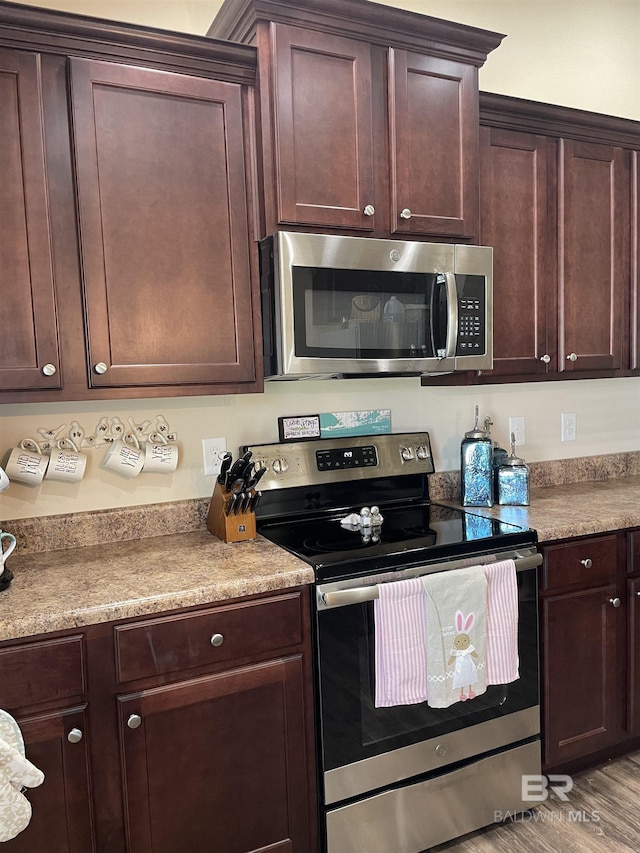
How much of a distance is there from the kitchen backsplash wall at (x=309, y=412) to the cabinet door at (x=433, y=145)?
2.13 ft

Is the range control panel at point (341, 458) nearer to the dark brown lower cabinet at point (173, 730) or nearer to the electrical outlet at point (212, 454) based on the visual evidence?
the electrical outlet at point (212, 454)

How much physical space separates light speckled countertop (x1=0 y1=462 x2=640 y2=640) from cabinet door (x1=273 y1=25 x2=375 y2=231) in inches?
39.3

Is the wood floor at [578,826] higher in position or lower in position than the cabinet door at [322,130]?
lower

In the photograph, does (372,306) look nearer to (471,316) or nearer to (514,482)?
(471,316)

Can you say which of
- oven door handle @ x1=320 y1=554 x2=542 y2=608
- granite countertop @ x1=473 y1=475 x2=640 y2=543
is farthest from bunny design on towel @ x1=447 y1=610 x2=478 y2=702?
granite countertop @ x1=473 y1=475 x2=640 y2=543

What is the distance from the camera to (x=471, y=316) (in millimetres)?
2092

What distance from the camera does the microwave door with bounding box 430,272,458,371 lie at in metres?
2.02

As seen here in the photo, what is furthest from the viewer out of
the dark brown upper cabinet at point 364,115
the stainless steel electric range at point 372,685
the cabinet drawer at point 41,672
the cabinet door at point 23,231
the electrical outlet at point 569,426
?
the electrical outlet at point 569,426

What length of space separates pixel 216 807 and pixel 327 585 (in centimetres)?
61

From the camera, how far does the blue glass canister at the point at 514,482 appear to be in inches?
90.7

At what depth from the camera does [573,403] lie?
2.85m

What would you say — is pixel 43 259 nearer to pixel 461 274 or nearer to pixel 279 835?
pixel 461 274

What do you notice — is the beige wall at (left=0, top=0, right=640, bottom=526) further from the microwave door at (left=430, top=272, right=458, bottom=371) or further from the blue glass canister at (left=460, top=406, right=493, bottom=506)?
the microwave door at (left=430, top=272, right=458, bottom=371)

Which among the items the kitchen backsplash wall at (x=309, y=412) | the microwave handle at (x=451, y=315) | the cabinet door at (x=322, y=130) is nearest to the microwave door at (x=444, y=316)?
the microwave handle at (x=451, y=315)
